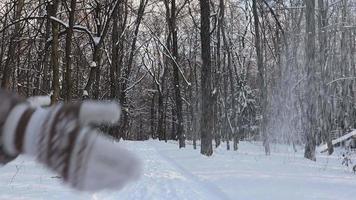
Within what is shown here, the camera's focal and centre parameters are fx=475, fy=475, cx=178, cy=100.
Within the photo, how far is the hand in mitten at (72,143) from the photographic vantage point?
79cm

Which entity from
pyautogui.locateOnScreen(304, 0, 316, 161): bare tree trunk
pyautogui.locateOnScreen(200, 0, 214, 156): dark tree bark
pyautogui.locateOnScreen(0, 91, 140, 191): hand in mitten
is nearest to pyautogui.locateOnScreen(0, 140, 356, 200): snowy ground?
pyautogui.locateOnScreen(304, 0, 316, 161): bare tree trunk

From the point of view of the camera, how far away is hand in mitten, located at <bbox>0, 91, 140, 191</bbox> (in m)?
0.79

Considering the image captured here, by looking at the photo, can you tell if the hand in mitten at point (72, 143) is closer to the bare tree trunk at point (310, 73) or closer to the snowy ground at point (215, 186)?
the snowy ground at point (215, 186)

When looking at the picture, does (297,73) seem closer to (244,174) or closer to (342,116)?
(342,116)

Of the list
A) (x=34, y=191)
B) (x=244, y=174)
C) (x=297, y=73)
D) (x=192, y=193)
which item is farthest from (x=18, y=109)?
(x=297, y=73)

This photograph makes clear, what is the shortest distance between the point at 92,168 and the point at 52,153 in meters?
0.10

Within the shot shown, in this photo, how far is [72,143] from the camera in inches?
32.4

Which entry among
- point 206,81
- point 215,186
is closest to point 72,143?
point 215,186

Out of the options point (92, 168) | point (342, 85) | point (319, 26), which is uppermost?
point (319, 26)

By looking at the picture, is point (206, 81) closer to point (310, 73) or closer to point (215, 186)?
point (310, 73)

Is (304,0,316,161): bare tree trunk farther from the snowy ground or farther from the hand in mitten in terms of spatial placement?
the hand in mitten

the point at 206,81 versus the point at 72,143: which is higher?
the point at 206,81

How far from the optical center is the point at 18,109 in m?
0.90

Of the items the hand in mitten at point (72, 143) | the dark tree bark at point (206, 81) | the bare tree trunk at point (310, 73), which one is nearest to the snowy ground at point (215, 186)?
the bare tree trunk at point (310, 73)
